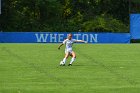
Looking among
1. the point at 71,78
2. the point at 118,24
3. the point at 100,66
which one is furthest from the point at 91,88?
the point at 118,24


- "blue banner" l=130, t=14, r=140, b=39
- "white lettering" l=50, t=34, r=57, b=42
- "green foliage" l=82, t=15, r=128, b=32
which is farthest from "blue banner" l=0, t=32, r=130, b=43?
"green foliage" l=82, t=15, r=128, b=32

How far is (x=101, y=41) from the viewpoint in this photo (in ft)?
195

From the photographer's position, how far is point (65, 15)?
252 ft

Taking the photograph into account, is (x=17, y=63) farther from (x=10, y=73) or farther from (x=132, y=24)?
(x=132, y=24)

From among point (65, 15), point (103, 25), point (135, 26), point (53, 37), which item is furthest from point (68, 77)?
point (65, 15)

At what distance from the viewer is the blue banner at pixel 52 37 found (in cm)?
5872

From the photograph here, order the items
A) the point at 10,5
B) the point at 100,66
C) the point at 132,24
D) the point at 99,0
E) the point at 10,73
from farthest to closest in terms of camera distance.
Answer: the point at 99,0, the point at 10,5, the point at 132,24, the point at 100,66, the point at 10,73

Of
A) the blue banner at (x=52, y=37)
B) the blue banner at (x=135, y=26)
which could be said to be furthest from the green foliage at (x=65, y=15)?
the blue banner at (x=52, y=37)

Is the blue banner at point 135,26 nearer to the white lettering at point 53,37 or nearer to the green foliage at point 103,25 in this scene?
the green foliage at point 103,25

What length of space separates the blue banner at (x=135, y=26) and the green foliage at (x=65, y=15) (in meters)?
7.56

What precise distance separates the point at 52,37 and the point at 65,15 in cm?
1687

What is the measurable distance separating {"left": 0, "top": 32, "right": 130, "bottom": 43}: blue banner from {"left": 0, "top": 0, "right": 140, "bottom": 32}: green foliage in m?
9.64

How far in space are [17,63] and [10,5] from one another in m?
42.5

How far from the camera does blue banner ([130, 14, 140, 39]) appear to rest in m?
61.3
